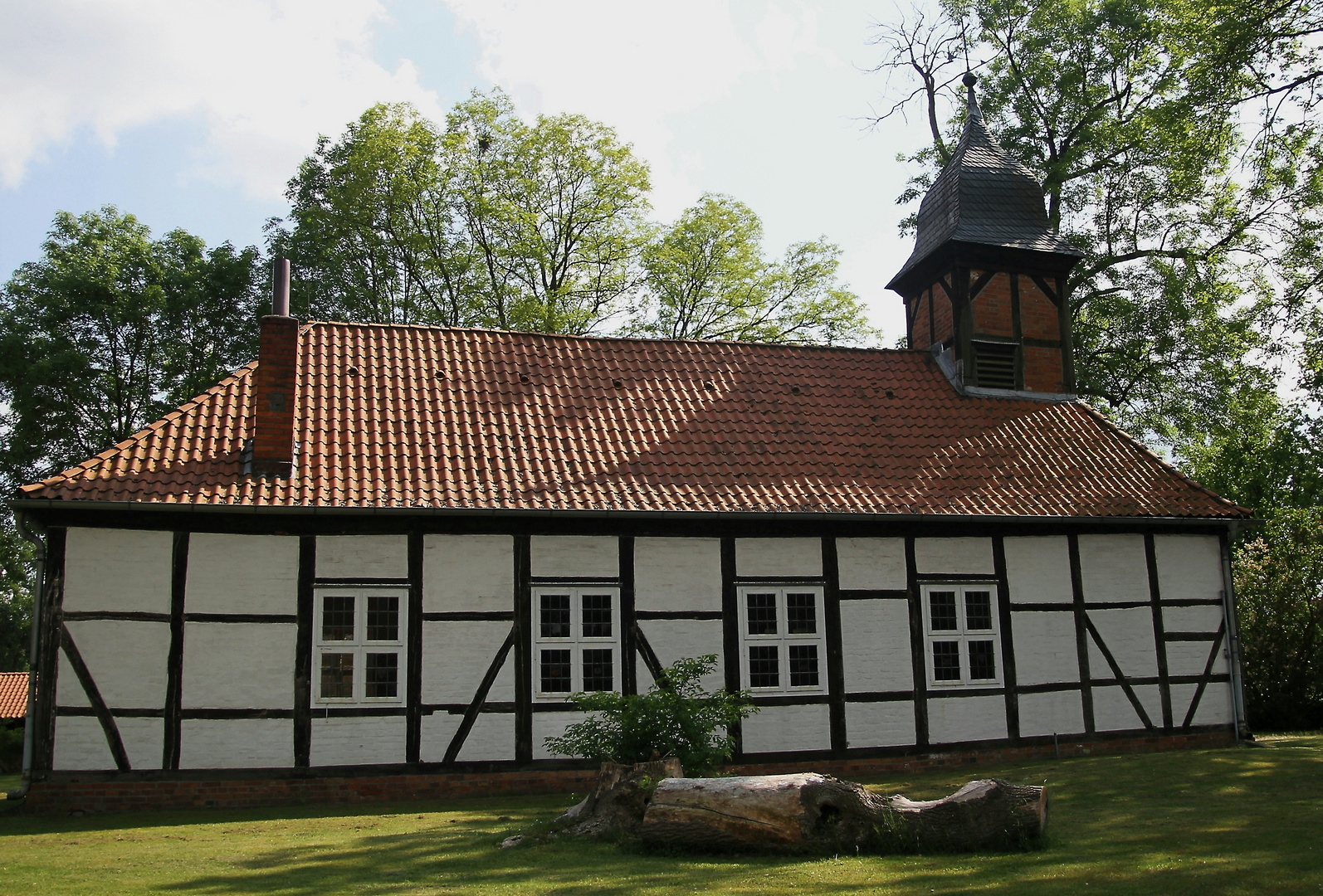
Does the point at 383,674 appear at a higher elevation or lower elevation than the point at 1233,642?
lower

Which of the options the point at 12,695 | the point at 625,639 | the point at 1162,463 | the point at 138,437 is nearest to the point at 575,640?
the point at 625,639

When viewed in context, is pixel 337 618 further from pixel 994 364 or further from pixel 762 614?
pixel 994 364

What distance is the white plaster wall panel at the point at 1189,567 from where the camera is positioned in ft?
54.9

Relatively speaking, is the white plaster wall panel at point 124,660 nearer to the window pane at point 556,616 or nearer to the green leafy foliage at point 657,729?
the window pane at point 556,616

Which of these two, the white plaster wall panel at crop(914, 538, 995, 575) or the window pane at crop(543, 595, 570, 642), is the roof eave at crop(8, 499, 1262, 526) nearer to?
the white plaster wall panel at crop(914, 538, 995, 575)

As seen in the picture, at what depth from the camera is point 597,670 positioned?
14227 mm

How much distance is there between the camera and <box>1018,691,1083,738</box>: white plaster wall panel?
51.4 feet

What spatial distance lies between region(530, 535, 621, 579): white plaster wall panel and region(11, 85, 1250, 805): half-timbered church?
3 centimetres

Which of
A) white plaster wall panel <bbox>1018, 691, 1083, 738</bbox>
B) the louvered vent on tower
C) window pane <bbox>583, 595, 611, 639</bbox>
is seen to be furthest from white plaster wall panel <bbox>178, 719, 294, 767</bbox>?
the louvered vent on tower

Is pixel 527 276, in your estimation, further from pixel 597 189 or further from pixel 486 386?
pixel 486 386

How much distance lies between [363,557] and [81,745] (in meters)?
3.71

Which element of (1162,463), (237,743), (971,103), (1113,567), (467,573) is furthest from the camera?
(971,103)

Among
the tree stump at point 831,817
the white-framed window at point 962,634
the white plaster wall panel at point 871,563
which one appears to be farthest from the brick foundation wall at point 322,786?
the tree stump at point 831,817

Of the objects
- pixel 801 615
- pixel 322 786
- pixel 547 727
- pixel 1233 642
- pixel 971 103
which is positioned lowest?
pixel 322 786
